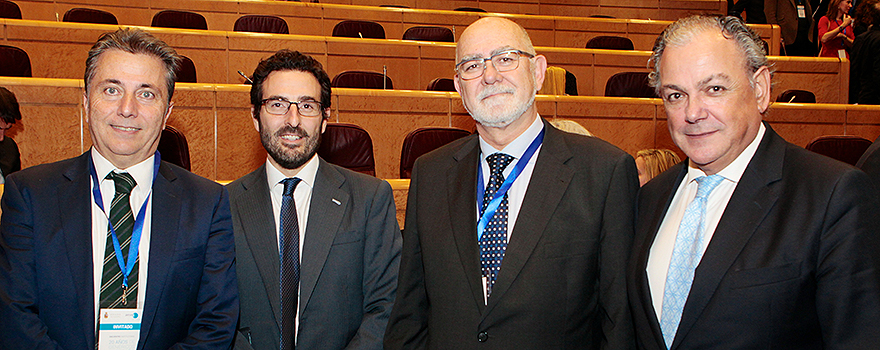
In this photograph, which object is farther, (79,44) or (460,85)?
(79,44)

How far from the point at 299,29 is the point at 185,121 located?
172 inches

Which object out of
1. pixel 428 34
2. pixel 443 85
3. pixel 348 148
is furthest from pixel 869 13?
pixel 348 148

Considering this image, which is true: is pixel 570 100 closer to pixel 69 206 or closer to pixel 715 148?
pixel 715 148

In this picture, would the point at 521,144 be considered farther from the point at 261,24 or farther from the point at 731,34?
the point at 261,24

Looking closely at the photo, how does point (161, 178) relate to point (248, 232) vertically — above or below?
above

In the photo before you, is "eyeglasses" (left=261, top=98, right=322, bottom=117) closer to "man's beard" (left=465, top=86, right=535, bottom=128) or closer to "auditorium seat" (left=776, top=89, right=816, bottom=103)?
"man's beard" (left=465, top=86, right=535, bottom=128)

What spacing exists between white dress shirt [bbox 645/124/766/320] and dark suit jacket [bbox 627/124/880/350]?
0.04 metres

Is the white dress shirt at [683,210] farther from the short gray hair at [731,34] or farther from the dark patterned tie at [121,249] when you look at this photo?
the dark patterned tie at [121,249]

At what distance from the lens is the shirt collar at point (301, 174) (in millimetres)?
2125

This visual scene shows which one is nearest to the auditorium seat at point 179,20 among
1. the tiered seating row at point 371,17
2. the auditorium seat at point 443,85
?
the tiered seating row at point 371,17

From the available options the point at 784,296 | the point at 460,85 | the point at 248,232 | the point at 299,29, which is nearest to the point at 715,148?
the point at 784,296

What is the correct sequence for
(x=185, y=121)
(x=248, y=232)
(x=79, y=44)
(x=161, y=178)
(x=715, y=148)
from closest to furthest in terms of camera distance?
(x=715, y=148) → (x=161, y=178) → (x=248, y=232) → (x=185, y=121) → (x=79, y=44)

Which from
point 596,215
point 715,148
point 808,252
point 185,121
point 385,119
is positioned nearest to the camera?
point 808,252

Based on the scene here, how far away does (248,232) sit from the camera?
6.64 feet
